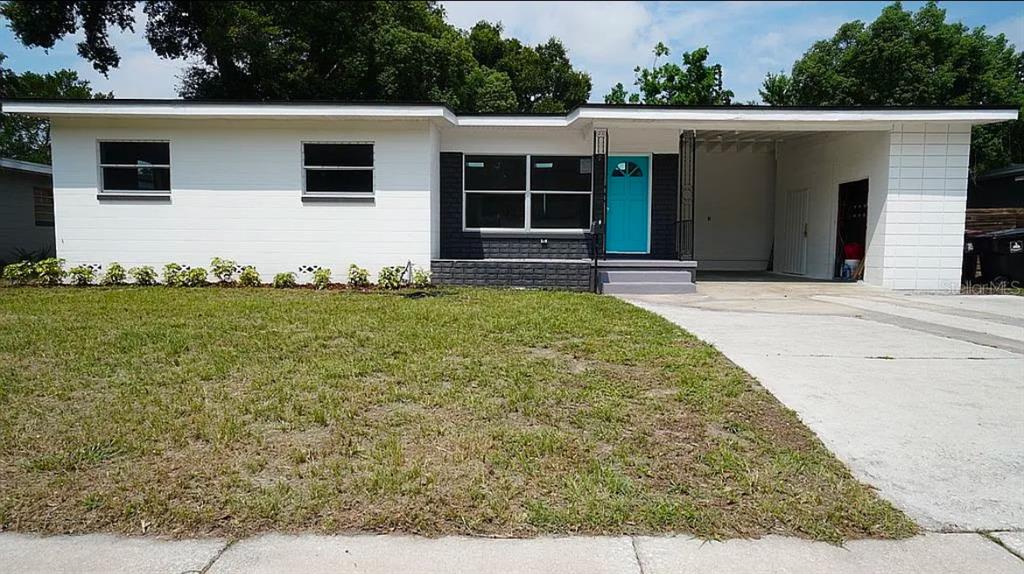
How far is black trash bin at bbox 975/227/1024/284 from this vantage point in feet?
40.1

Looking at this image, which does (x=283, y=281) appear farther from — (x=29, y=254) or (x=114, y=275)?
(x=29, y=254)

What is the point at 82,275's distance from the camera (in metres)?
11.8

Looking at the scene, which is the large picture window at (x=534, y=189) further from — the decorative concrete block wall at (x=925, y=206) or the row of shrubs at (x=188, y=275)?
the decorative concrete block wall at (x=925, y=206)

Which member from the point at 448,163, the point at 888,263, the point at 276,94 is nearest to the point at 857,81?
the point at 888,263

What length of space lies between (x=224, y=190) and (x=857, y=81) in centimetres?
2324

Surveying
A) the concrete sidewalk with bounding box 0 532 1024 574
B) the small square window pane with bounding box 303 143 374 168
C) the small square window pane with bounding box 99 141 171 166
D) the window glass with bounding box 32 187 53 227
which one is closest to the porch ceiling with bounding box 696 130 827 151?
the small square window pane with bounding box 303 143 374 168

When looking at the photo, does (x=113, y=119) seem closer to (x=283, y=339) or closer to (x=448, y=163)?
(x=448, y=163)

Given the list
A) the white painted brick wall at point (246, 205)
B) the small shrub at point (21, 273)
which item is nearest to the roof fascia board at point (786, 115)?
the white painted brick wall at point (246, 205)

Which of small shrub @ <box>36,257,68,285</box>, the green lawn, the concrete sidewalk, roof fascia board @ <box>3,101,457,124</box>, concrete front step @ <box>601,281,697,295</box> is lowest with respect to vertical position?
the concrete sidewalk

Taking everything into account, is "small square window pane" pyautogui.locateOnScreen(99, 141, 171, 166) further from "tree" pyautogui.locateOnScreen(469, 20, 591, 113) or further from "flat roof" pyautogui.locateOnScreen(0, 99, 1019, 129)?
"tree" pyautogui.locateOnScreen(469, 20, 591, 113)

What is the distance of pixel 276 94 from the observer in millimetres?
22750

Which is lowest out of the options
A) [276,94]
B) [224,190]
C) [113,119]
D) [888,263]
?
[888,263]

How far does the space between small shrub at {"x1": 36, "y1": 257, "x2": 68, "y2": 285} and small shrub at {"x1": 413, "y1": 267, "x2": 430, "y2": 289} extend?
6588mm

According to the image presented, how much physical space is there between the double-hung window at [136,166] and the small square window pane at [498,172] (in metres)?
5.85
